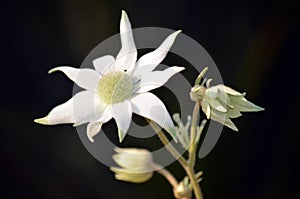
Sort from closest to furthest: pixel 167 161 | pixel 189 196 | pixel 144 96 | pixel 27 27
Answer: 1. pixel 144 96
2. pixel 189 196
3. pixel 167 161
4. pixel 27 27

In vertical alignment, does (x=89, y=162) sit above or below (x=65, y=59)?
below

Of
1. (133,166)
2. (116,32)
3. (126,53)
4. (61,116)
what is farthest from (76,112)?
(116,32)

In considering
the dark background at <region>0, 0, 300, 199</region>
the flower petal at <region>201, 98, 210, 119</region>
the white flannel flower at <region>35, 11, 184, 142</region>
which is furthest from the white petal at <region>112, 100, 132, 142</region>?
the dark background at <region>0, 0, 300, 199</region>

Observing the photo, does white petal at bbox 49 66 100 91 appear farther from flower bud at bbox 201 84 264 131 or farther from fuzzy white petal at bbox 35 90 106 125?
flower bud at bbox 201 84 264 131

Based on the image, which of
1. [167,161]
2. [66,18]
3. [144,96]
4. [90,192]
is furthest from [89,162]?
[144,96]

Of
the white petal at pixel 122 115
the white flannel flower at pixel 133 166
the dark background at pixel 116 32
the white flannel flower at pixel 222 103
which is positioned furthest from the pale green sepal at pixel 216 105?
the dark background at pixel 116 32

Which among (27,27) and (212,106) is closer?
(212,106)

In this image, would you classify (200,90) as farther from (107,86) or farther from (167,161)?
(167,161)

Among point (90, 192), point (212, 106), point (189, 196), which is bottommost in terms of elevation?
point (90, 192)
